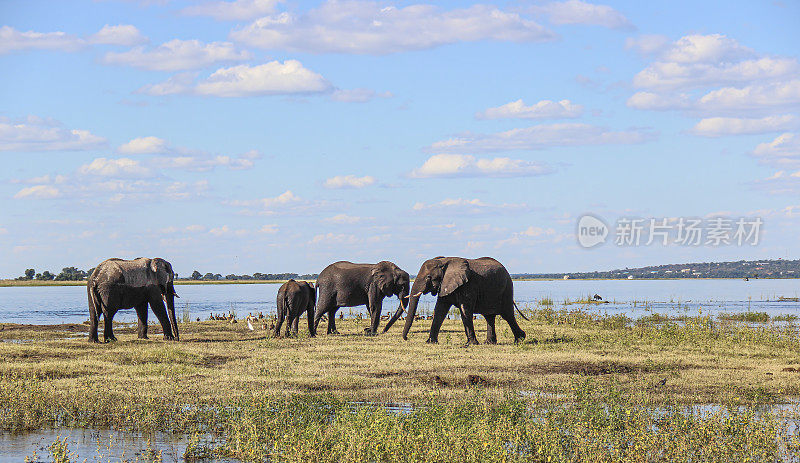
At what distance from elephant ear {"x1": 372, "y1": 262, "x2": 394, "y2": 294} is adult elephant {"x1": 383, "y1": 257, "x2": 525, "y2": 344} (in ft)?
13.4

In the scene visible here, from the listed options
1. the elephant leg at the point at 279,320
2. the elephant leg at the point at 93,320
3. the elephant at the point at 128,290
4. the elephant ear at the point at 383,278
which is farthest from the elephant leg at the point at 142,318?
the elephant ear at the point at 383,278

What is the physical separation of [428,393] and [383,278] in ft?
46.7

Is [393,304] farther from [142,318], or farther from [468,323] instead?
[468,323]

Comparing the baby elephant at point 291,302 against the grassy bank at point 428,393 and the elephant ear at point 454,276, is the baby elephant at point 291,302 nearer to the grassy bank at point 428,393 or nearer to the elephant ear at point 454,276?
the grassy bank at point 428,393

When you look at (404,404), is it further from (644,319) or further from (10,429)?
(644,319)

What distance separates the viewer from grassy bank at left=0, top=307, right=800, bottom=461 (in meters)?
11.5

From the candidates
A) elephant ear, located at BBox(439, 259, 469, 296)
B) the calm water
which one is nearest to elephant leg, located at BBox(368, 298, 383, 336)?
elephant ear, located at BBox(439, 259, 469, 296)

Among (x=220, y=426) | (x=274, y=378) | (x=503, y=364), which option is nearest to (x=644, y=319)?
(x=503, y=364)

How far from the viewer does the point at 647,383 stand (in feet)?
55.9

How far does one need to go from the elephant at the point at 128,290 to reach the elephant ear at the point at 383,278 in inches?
269

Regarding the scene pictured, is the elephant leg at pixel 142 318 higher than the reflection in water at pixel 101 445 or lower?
higher

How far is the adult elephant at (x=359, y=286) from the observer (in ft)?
97.3

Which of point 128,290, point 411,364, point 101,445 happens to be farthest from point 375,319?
point 101,445

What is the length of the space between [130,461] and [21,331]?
66.5 feet
